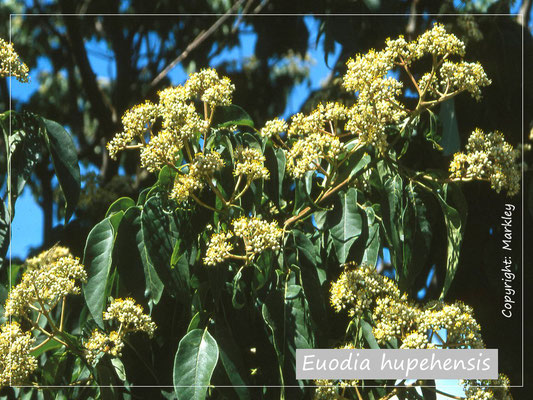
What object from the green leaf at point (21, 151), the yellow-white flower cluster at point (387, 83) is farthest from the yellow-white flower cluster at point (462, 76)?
the green leaf at point (21, 151)

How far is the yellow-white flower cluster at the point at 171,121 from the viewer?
4.35ft

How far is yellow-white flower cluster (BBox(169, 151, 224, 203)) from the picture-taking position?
51.6 inches

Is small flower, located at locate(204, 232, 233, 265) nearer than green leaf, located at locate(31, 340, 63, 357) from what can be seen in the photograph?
Yes

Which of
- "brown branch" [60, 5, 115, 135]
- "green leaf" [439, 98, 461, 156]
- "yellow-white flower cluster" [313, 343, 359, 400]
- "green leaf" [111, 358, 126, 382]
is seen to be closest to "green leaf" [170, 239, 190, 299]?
"green leaf" [111, 358, 126, 382]

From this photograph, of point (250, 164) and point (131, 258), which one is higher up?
point (250, 164)

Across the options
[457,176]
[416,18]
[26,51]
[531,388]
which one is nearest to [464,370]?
[457,176]

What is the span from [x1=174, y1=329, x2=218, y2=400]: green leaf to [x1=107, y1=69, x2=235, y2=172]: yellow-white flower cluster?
353 millimetres

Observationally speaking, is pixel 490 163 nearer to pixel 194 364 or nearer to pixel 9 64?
pixel 194 364

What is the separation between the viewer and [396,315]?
1375mm

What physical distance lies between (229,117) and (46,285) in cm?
54

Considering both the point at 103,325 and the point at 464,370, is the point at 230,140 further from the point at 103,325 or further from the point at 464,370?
the point at 464,370

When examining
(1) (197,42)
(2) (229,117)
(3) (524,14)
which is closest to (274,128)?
(2) (229,117)

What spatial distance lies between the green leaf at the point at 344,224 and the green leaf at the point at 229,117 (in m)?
0.28

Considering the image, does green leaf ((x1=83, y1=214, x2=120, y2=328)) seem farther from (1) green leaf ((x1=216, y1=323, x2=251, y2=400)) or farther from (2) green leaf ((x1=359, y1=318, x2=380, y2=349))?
(2) green leaf ((x1=359, y1=318, x2=380, y2=349))
